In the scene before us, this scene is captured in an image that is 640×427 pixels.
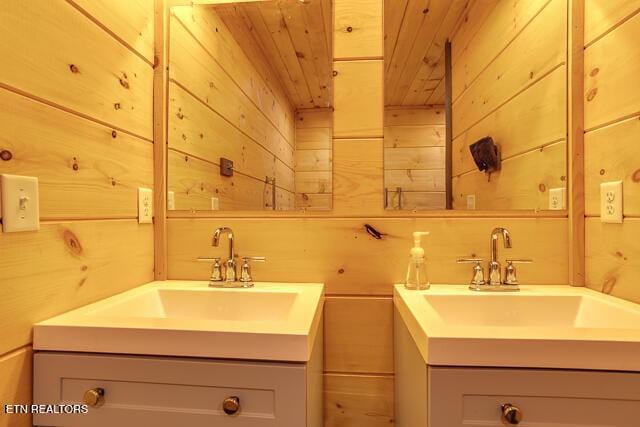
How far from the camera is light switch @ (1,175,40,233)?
611mm

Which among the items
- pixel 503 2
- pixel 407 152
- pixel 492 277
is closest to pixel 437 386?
pixel 492 277

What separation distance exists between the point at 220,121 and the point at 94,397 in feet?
2.80

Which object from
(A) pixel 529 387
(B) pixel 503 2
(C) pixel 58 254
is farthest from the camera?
(B) pixel 503 2

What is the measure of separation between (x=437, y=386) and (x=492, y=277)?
0.50 metres

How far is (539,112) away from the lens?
3.46ft

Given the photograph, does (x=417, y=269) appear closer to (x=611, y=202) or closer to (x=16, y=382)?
(x=611, y=202)

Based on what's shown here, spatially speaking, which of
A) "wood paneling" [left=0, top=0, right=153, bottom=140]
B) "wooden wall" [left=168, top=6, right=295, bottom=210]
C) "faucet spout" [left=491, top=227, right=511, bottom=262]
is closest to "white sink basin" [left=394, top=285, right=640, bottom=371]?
"faucet spout" [left=491, top=227, right=511, bottom=262]

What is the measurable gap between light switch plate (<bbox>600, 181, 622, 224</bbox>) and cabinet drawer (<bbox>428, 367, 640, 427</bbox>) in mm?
459

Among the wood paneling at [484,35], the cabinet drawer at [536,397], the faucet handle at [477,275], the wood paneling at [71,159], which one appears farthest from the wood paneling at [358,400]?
the wood paneling at [484,35]

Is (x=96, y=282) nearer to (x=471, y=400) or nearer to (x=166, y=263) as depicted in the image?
(x=166, y=263)

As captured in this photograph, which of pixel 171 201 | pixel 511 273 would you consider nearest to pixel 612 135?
pixel 511 273

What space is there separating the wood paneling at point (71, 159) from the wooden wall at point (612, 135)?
131cm

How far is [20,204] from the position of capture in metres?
0.64

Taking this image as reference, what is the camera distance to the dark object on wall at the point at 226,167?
116 cm
